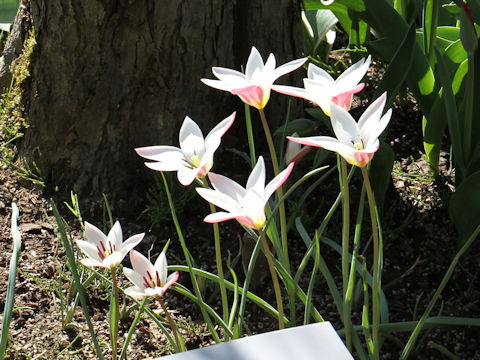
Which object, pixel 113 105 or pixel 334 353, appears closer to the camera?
pixel 334 353

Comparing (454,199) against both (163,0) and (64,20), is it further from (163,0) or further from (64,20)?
(64,20)

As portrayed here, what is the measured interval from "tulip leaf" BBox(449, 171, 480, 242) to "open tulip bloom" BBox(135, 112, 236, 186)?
31.9 inches

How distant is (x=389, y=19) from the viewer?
1.93 metres

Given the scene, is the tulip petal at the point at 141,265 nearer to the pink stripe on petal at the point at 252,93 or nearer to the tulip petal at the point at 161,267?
the tulip petal at the point at 161,267

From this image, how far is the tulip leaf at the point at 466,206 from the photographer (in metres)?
1.72

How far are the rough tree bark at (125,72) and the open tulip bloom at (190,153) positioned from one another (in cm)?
85

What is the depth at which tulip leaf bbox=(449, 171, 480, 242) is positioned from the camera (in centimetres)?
172

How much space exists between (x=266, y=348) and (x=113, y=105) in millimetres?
1298

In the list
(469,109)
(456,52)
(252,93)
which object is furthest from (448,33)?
(252,93)

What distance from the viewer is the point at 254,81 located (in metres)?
1.20

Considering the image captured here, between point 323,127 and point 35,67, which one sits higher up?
point 35,67

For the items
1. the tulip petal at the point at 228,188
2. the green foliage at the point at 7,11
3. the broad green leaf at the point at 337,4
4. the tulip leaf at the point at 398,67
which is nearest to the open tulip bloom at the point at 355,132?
the tulip petal at the point at 228,188

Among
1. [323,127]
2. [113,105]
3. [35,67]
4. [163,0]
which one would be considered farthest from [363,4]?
[35,67]

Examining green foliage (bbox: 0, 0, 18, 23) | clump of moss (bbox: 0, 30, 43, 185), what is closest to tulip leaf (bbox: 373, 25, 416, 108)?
clump of moss (bbox: 0, 30, 43, 185)
